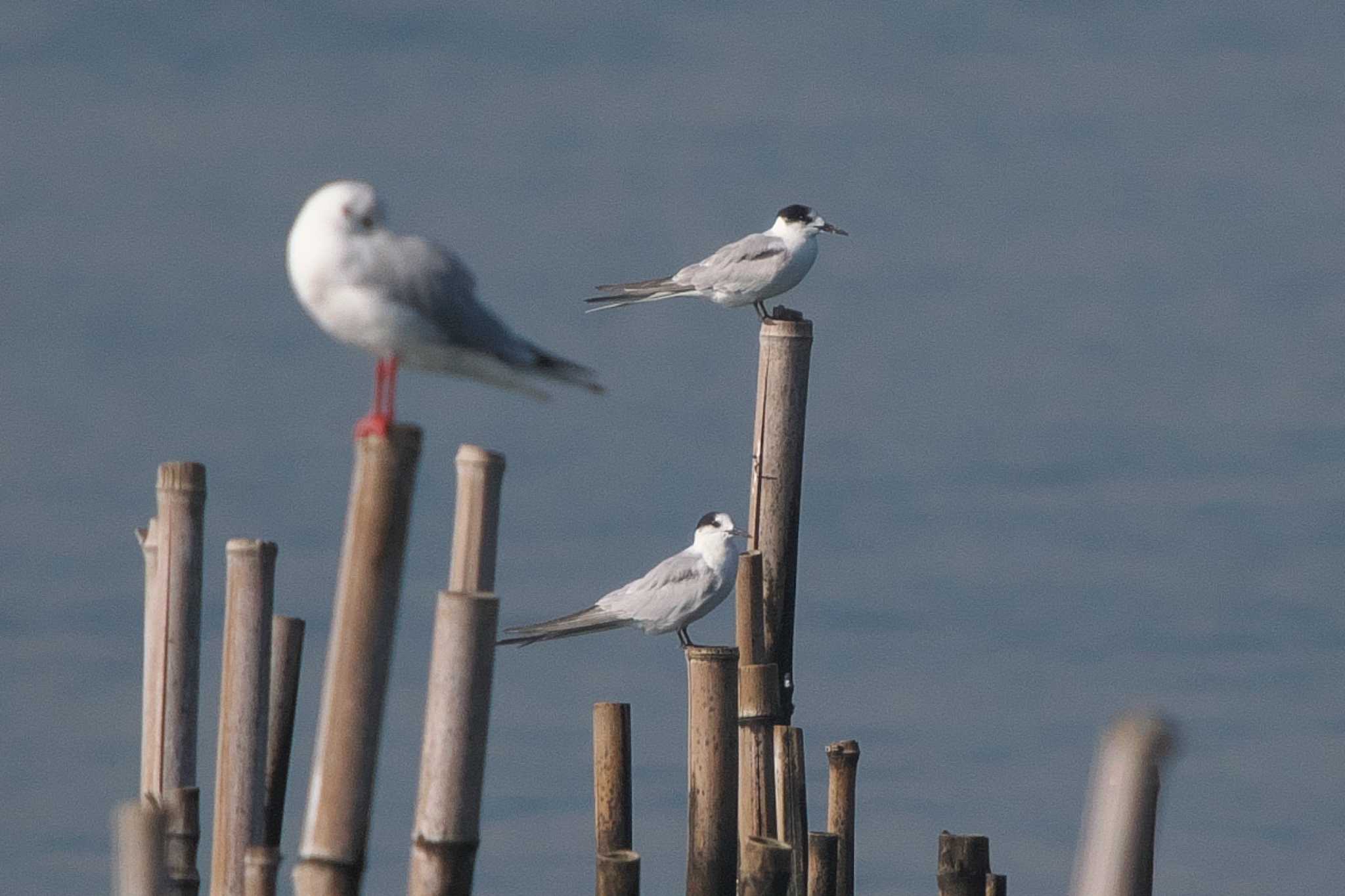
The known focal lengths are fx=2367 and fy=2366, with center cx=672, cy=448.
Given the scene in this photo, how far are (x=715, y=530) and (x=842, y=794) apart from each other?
Answer: 8.03 ft

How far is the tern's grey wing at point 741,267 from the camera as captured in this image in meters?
16.5

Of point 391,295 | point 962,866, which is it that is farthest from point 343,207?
point 962,866

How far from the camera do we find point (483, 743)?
272 inches

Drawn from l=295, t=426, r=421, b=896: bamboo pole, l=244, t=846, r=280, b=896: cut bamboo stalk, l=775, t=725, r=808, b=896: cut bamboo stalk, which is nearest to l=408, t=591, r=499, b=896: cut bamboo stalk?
l=295, t=426, r=421, b=896: bamboo pole

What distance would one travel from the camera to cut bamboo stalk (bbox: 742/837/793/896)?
9.16m

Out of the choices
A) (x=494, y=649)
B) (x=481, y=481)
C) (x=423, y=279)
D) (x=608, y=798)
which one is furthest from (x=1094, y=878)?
(x=608, y=798)

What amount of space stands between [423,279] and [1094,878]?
9.42ft

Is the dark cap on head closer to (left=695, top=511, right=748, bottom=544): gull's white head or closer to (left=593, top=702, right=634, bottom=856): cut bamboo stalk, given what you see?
(left=695, top=511, right=748, bottom=544): gull's white head

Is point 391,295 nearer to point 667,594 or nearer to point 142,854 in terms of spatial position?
point 142,854

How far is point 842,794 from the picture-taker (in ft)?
38.0

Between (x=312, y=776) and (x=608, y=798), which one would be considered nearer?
(x=312, y=776)

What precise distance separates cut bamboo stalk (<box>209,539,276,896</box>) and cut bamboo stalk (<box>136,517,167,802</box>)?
0.29 metres

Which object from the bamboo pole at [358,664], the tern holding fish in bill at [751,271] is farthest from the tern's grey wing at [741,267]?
the bamboo pole at [358,664]

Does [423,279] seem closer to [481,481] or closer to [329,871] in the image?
[481,481]
